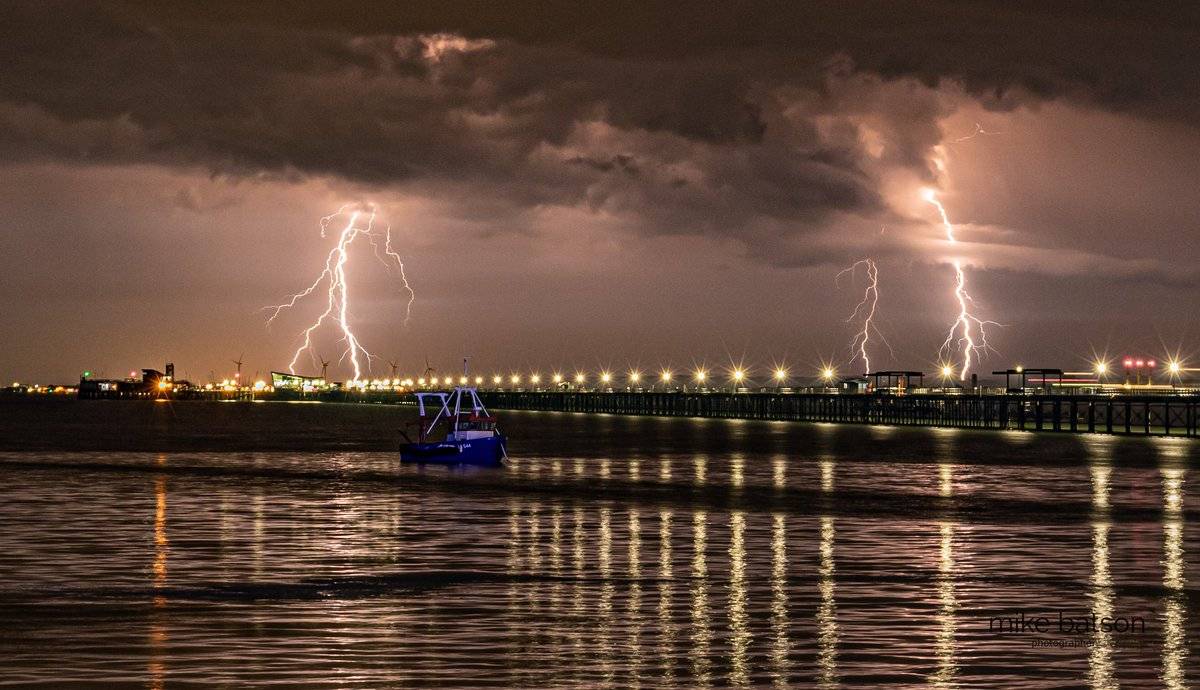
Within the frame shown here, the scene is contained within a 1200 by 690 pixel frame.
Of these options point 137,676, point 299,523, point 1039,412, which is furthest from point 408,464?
point 1039,412

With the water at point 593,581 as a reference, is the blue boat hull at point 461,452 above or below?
above

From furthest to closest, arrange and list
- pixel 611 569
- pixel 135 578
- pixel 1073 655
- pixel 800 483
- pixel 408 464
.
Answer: pixel 408 464, pixel 800 483, pixel 611 569, pixel 135 578, pixel 1073 655

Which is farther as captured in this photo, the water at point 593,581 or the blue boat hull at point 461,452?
the blue boat hull at point 461,452

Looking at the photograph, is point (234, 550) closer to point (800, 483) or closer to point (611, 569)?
point (611, 569)

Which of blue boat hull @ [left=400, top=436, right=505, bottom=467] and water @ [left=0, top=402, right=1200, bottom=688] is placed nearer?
water @ [left=0, top=402, right=1200, bottom=688]

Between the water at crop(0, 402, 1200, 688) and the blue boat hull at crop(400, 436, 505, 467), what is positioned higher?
the blue boat hull at crop(400, 436, 505, 467)
